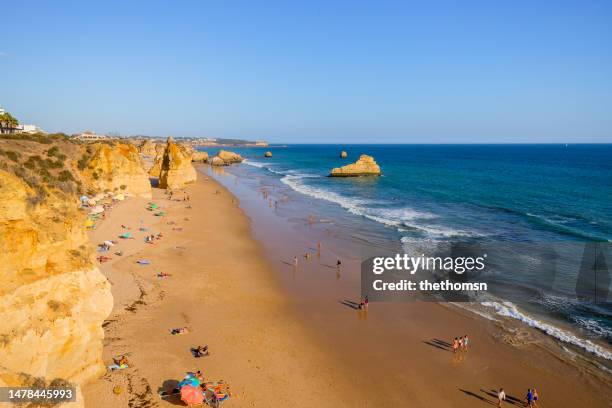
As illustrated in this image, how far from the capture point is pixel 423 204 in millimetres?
49281

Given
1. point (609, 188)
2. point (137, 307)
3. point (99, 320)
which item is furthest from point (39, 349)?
point (609, 188)

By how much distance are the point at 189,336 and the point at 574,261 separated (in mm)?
25241

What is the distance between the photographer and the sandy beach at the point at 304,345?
13508 mm

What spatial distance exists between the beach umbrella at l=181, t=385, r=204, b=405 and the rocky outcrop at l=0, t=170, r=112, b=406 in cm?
311

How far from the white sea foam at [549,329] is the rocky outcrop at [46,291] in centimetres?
1804

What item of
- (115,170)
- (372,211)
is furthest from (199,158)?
(372,211)

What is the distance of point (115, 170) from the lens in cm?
4288

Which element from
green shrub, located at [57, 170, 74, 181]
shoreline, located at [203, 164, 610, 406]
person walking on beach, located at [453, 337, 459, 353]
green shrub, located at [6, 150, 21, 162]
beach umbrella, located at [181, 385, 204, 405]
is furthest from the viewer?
green shrub, located at [57, 170, 74, 181]

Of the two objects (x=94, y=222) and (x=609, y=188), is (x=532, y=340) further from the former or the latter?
(x=609, y=188)

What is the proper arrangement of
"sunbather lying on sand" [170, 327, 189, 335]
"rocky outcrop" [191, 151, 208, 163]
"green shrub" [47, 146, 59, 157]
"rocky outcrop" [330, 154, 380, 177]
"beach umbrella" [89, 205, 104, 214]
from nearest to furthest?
"sunbather lying on sand" [170, 327, 189, 335] → "beach umbrella" [89, 205, 104, 214] → "green shrub" [47, 146, 59, 157] → "rocky outcrop" [330, 154, 380, 177] → "rocky outcrop" [191, 151, 208, 163]

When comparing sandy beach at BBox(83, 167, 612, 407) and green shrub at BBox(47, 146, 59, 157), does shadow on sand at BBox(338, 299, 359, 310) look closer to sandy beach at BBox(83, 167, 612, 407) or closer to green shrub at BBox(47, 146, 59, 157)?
sandy beach at BBox(83, 167, 612, 407)

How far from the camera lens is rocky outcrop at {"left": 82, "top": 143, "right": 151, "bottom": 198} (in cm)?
4166

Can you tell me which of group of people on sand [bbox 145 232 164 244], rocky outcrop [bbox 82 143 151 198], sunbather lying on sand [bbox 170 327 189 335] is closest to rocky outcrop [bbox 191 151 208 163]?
rocky outcrop [bbox 82 143 151 198]

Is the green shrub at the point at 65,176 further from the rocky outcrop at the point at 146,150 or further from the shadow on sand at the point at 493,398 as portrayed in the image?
the rocky outcrop at the point at 146,150
